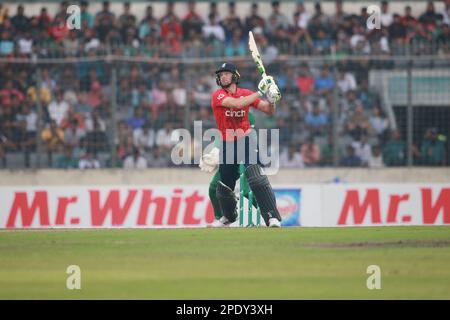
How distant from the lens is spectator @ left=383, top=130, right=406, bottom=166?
21.7 meters

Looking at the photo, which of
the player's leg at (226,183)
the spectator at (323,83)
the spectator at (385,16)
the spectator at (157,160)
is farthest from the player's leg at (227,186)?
the spectator at (385,16)

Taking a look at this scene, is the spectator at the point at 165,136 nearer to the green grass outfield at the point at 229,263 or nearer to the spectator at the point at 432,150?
the spectator at the point at 432,150

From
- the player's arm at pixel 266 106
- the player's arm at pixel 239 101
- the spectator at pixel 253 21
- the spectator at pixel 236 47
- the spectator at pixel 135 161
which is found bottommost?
the spectator at pixel 135 161

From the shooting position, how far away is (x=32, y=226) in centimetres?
2052

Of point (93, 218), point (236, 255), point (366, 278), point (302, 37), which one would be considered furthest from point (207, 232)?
point (302, 37)

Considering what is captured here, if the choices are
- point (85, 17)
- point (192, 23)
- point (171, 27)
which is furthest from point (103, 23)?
point (192, 23)

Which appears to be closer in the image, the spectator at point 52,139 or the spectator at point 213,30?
→ the spectator at point 52,139

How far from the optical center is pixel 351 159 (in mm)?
21812

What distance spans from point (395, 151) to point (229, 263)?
9.47m

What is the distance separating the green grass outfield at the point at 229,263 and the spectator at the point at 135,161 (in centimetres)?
588

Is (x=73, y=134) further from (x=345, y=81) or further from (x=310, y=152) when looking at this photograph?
(x=345, y=81)

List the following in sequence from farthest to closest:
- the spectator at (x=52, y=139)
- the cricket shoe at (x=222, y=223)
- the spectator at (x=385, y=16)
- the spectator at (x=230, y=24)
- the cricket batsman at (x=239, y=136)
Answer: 1. the spectator at (x=385, y=16)
2. the spectator at (x=230, y=24)
3. the spectator at (x=52, y=139)
4. the cricket shoe at (x=222, y=223)
5. the cricket batsman at (x=239, y=136)

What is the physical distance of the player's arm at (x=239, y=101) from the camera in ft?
50.3

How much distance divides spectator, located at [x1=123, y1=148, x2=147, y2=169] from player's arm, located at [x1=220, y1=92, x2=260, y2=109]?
21.3 ft
